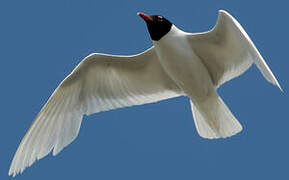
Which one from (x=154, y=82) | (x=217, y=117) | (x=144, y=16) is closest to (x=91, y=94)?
(x=154, y=82)

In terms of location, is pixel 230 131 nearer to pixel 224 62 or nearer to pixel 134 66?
pixel 224 62

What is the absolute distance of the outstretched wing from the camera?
672cm

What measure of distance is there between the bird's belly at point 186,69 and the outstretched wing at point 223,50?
0.11m

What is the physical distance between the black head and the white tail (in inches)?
39.0

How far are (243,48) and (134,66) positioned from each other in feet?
4.73

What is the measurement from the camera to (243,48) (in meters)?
6.88

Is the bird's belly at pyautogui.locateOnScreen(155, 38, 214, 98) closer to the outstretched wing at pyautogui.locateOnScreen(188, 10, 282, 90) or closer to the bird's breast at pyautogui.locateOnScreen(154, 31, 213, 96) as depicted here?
the bird's breast at pyautogui.locateOnScreen(154, 31, 213, 96)

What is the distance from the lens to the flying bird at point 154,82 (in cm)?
698

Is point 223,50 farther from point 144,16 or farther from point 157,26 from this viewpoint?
point 144,16

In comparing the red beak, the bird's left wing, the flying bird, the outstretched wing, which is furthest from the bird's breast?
the bird's left wing

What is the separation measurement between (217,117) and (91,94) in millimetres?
1597

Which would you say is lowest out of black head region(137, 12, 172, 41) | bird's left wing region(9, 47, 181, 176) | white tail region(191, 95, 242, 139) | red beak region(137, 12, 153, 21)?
white tail region(191, 95, 242, 139)

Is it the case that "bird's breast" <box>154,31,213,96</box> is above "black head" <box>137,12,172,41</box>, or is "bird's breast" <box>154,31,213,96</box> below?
below

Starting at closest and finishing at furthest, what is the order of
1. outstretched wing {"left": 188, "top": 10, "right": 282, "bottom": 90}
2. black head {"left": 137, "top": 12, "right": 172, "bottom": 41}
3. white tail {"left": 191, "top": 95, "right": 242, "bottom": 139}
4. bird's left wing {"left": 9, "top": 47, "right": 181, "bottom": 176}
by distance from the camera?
outstretched wing {"left": 188, "top": 10, "right": 282, "bottom": 90} < black head {"left": 137, "top": 12, "right": 172, "bottom": 41} < white tail {"left": 191, "top": 95, "right": 242, "bottom": 139} < bird's left wing {"left": 9, "top": 47, "right": 181, "bottom": 176}
